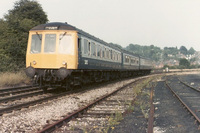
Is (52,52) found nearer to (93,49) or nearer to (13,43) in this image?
(93,49)

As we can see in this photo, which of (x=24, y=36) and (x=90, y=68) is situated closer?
(x=90, y=68)

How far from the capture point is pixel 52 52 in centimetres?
1179

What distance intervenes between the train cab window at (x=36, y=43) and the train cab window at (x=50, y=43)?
32 cm

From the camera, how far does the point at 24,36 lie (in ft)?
80.3

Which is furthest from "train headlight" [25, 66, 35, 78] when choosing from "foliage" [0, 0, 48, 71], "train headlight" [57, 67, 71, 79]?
"foliage" [0, 0, 48, 71]

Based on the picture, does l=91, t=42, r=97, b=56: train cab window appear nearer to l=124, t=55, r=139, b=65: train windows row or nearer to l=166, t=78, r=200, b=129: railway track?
l=166, t=78, r=200, b=129: railway track

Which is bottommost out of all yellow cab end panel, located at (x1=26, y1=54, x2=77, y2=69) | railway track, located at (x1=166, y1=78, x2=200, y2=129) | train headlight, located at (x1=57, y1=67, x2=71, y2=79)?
railway track, located at (x1=166, y1=78, x2=200, y2=129)

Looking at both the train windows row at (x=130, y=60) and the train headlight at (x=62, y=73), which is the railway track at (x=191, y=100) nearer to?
the train headlight at (x=62, y=73)

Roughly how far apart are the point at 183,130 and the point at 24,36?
21455 millimetres

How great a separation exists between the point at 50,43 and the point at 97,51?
4.43 meters

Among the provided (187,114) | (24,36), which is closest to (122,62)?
(24,36)

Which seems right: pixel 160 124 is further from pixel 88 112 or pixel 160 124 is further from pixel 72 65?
pixel 72 65

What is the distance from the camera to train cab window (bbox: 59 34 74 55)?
1172 centimetres

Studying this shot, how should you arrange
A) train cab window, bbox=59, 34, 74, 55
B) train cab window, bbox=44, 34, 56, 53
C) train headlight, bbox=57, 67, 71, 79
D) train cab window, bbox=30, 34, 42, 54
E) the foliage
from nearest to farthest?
train headlight, bbox=57, 67, 71, 79 < train cab window, bbox=59, 34, 74, 55 < train cab window, bbox=44, 34, 56, 53 < train cab window, bbox=30, 34, 42, 54 < the foliage
